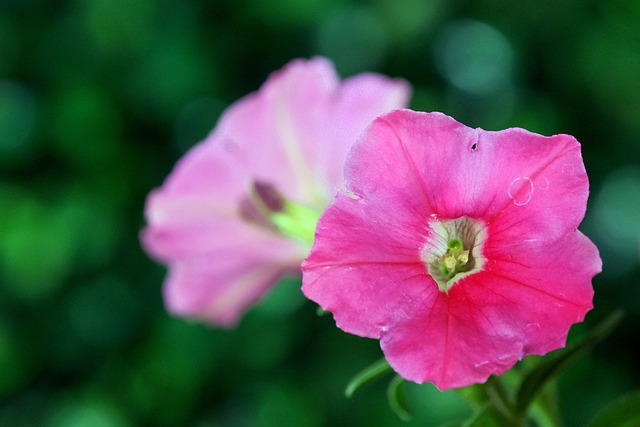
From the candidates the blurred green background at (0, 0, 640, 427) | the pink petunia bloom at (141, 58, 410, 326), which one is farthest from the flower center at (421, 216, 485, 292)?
the blurred green background at (0, 0, 640, 427)

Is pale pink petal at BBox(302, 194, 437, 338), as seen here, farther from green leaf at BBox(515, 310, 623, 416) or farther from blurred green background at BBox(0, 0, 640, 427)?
blurred green background at BBox(0, 0, 640, 427)

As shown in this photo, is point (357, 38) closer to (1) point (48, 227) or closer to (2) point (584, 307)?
(1) point (48, 227)

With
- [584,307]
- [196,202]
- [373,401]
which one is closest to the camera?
[584,307]

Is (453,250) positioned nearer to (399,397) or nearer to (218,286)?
(399,397)

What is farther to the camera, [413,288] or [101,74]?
[101,74]

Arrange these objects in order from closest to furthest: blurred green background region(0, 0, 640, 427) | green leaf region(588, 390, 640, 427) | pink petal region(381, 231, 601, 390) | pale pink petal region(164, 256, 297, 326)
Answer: pink petal region(381, 231, 601, 390)
green leaf region(588, 390, 640, 427)
pale pink petal region(164, 256, 297, 326)
blurred green background region(0, 0, 640, 427)

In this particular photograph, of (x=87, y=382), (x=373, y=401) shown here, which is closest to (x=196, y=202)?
(x=373, y=401)

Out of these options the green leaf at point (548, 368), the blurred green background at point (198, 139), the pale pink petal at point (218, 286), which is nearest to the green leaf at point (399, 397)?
the green leaf at point (548, 368)
